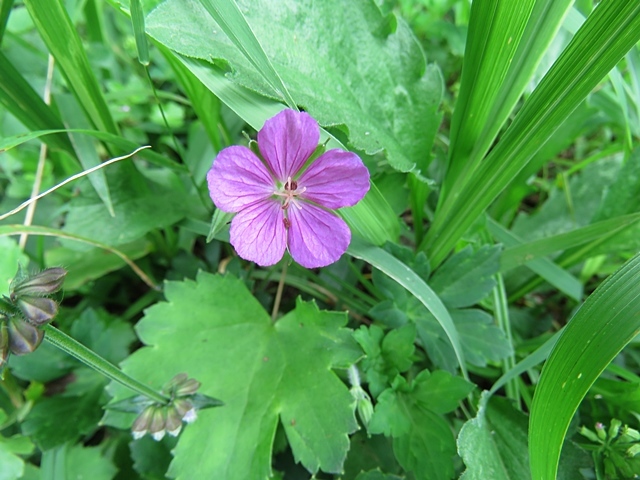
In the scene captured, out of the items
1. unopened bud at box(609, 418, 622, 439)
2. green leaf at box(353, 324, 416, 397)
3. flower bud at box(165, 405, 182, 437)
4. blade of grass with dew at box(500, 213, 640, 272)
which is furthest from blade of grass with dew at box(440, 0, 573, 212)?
flower bud at box(165, 405, 182, 437)

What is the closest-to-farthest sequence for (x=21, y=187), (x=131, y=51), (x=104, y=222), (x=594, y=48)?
1. (x=594, y=48)
2. (x=104, y=222)
3. (x=21, y=187)
4. (x=131, y=51)

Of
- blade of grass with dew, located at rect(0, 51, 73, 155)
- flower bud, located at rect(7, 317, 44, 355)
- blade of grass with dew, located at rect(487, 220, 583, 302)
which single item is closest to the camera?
flower bud, located at rect(7, 317, 44, 355)

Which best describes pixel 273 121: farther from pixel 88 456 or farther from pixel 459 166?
pixel 88 456

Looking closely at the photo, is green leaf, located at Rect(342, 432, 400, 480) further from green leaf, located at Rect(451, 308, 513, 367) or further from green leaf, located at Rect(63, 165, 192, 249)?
green leaf, located at Rect(63, 165, 192, 249)

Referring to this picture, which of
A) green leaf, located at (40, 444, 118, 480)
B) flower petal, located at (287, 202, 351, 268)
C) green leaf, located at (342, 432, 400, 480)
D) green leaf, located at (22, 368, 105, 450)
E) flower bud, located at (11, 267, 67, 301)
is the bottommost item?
green leaf, located at (40, 444, 118, 480)

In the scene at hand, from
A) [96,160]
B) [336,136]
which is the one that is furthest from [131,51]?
[336,136]
